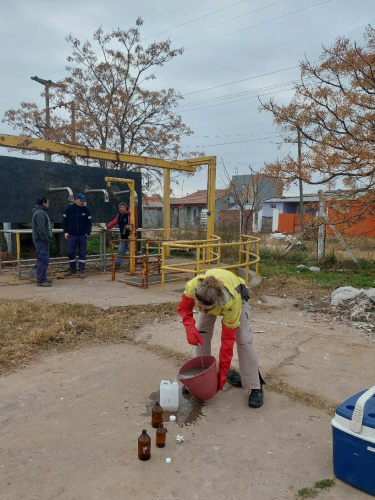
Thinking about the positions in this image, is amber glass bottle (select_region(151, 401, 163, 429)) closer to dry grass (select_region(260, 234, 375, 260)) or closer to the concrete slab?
the concrete slab

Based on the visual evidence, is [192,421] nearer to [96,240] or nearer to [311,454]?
[311,454]

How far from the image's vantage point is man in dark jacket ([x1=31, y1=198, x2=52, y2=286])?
7121 millimetres

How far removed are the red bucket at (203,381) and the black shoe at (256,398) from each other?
12.4 inches

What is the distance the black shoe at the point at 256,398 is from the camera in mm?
3203

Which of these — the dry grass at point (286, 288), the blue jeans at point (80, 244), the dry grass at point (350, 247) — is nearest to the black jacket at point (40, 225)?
the blue jeans at point (80, 244)

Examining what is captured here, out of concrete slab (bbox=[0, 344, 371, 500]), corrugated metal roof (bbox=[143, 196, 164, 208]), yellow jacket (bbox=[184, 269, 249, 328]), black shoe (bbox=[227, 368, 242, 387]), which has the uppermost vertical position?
corrugated metal roof (bbox=[143, 196, 164, 208])

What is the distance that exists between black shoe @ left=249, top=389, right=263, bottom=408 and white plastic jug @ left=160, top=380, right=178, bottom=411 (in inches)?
25.0

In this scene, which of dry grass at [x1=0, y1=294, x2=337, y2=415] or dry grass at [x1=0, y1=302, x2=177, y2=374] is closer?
dry grass at [x1=0, y1=294, x2=337, y2=415]

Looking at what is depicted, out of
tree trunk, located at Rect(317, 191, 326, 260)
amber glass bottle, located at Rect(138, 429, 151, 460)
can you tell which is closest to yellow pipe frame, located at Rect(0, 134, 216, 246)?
tree trunk, located at Rect(317, 191, 326, 260)

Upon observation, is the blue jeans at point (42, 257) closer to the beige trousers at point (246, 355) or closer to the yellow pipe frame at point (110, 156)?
the yellow pipe frame at point (110, 156)

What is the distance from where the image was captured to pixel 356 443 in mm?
2189

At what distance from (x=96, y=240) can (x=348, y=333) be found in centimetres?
1007

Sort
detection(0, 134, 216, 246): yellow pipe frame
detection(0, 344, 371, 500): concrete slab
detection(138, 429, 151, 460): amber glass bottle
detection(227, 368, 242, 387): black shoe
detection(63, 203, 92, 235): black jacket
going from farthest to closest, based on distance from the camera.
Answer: detection(63, 203, 92, 235): black jacket < detection(0, 134, 216, 246): yellow pipe frame < detection(227, 368, 242, 387): black shoe < detection(138, 429, 151, 460): amber glass bottle < detection(0, 344, 371, 500): concrete slab

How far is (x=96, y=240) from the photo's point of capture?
1369 centimetres
